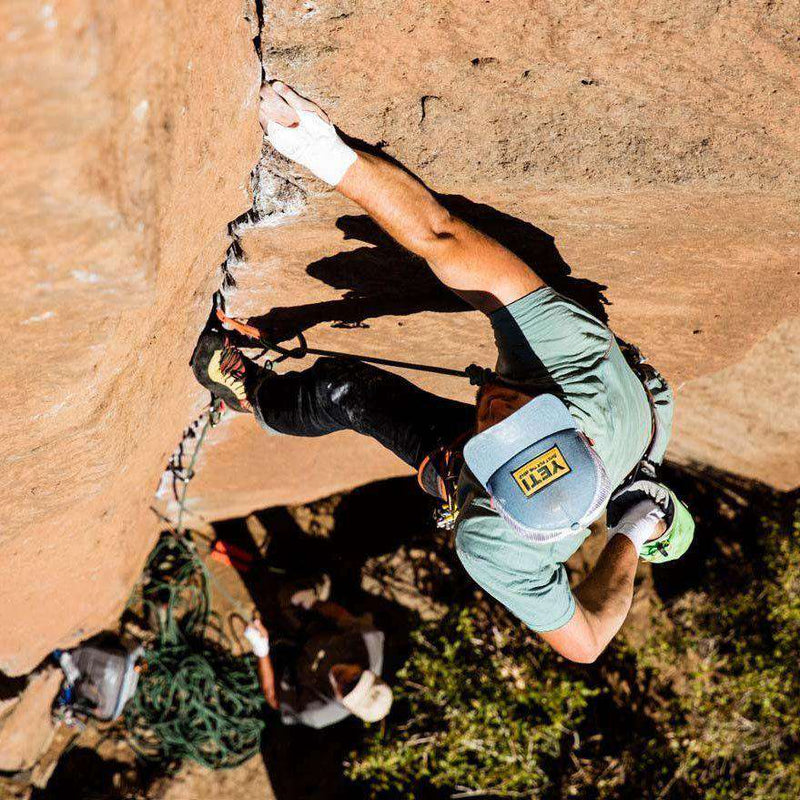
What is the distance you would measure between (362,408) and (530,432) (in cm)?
99

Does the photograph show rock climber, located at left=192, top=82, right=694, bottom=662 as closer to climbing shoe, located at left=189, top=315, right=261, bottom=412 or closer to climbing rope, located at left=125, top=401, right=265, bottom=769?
climbing shoe, located at left=189, top=315, right=261, bottom=412

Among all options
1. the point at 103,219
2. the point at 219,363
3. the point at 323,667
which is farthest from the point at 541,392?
the point at 323,667

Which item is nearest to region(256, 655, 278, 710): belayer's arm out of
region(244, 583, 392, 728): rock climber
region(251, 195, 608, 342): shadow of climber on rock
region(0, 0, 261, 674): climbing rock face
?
region(244, 583, 392, 728): rock climber

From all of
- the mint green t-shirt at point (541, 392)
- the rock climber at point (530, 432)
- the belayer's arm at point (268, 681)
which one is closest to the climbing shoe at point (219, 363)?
the rock climber at point (530, 432)

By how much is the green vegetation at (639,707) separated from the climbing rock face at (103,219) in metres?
2.67

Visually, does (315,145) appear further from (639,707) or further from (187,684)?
(639,707)

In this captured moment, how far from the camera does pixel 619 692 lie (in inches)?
190

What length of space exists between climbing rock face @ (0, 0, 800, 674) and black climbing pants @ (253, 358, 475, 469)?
26cm

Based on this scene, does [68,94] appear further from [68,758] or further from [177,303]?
[68,758]

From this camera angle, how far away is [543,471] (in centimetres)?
166

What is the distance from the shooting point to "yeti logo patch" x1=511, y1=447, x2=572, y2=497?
1.66 m

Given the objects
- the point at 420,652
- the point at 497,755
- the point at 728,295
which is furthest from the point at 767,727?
the point at 728,295

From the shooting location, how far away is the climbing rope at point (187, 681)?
4852 millimetres

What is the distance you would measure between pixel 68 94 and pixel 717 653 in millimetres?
4818
